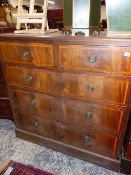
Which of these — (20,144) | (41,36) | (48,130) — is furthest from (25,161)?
(41,36)

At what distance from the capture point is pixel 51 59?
47.3 inches

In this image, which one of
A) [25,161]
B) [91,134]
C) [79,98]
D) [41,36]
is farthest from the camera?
[25,161]

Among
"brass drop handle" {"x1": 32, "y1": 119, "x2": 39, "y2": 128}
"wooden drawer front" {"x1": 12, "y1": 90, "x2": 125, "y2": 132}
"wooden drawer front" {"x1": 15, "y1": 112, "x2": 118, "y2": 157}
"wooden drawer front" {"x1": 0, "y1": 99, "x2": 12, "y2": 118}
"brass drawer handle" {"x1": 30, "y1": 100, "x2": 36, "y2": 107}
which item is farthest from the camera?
"wooden drawer front" {"x1": 0, "y1": 99, "x2": 12, "y2": 118}

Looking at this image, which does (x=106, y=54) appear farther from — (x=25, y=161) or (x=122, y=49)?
(x=25, y=161)

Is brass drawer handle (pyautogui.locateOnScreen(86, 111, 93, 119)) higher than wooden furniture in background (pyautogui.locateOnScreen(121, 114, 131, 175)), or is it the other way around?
brass drawer handle (pyautogui.locateOnScreen(86, 111, 93, 119))

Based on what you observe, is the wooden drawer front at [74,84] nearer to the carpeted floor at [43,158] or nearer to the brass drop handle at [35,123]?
the brass drop handle at [35,123]

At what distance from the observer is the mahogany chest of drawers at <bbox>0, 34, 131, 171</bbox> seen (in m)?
1.06

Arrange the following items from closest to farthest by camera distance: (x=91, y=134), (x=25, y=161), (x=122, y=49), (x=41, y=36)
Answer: (x=122, y=49), (x=41, y=36), (x=91, y=134), (x=25, y=161)

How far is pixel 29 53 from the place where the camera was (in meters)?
1.27

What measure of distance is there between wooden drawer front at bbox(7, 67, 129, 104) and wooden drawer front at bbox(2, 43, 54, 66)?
0.08 m

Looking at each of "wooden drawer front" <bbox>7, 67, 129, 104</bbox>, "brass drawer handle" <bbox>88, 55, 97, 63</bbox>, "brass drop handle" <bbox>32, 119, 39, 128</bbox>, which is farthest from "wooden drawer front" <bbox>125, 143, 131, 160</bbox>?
"brass drop handle" <bbox>32, 119, 39, 128</bbox>

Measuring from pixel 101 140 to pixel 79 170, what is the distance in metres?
0.34

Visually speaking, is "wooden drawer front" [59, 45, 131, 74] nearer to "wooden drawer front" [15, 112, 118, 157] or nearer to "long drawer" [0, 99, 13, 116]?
"wooden drawer front" [15, 112, 118, 157]

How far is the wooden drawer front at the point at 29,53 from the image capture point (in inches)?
47.1
